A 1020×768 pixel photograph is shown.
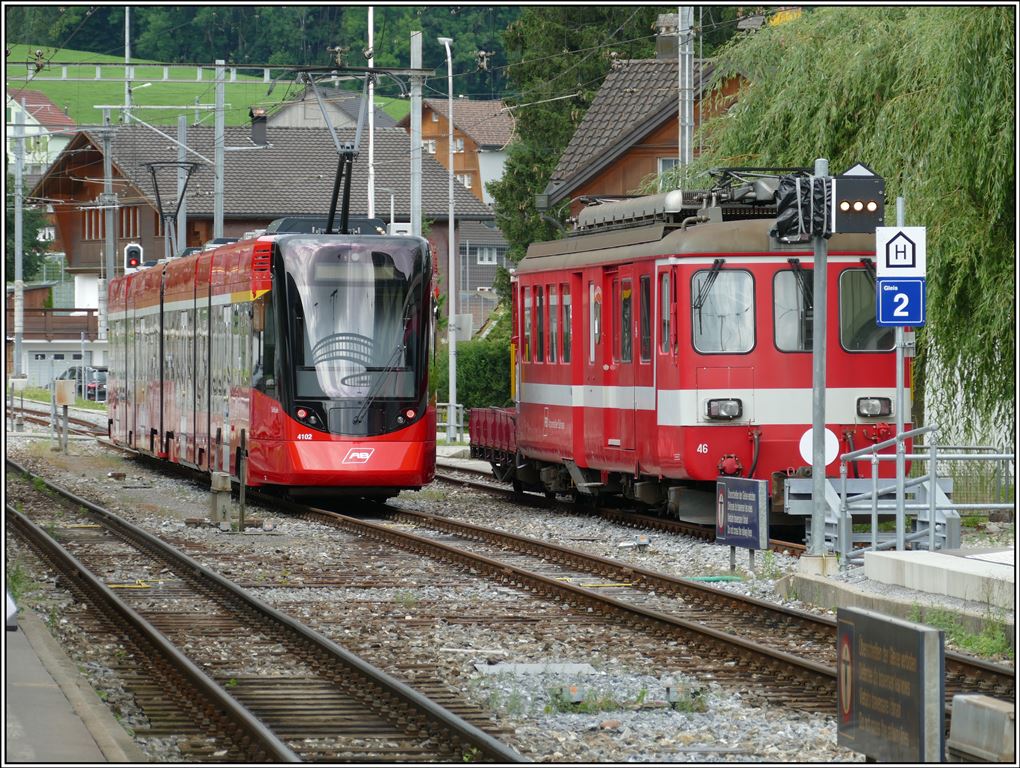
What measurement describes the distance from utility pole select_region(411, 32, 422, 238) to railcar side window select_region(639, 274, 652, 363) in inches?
563

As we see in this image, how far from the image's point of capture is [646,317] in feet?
68.3

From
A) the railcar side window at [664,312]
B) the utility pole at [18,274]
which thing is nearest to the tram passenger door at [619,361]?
the railcar side window at [664,312]

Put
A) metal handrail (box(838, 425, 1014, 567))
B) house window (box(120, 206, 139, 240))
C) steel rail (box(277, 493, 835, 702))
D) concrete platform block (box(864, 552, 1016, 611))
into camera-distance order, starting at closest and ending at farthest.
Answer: steel rail (box(277, 493, 835, 702)) < concrete platform block (box(864, 552, 1016, 611)) < metal handrail (box(838, 425, 1014, 567)) < house window (box(120, 206, 139, 240))

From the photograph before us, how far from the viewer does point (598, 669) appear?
12211 mm

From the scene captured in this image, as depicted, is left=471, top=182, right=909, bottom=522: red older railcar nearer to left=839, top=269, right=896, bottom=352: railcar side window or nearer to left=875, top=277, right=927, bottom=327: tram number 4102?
left=839, top=269, right=896, bottom=352: railcar side window

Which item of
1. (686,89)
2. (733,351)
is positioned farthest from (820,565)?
(686,89)

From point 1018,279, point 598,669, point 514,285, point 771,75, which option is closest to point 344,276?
point 514,285

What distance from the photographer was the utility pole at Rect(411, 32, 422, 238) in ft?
117

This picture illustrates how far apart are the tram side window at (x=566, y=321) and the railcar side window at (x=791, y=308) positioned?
390 centimetres

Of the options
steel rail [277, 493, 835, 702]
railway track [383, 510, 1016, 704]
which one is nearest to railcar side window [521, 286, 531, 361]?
steel rail [277, 493, 835, 702]

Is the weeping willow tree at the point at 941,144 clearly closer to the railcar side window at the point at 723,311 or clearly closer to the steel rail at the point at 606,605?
the railcar side window at the point at 723,311

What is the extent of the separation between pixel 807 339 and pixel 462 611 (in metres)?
6.50

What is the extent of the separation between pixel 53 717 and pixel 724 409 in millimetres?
10989

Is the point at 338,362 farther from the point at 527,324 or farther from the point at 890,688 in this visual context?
the point at 890,688
